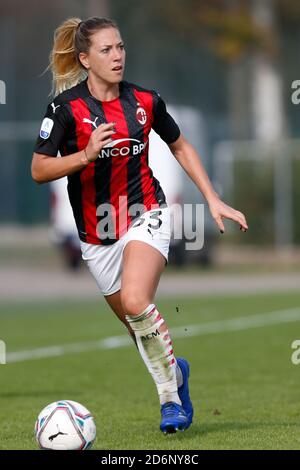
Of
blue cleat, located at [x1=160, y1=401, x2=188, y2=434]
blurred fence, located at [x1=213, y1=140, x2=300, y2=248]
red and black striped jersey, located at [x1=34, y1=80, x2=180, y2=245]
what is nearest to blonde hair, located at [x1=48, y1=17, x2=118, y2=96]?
red and black striped jersey, located at [x1=34, y1=80, x2=180, y2=245]

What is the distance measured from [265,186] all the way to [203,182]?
22.1 metres

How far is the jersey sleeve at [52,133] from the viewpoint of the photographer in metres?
7.30

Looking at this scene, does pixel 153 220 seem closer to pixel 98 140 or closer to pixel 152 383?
pixel 98 140

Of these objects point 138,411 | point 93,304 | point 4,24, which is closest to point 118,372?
point 138,411

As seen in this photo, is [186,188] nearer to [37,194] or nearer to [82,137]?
[37,194]

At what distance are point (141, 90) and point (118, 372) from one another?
14.0 feet

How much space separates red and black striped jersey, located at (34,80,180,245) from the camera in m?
7.37

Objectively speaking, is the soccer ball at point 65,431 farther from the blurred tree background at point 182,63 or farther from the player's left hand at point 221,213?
the blurred tree background at point 182,63

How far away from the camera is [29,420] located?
27.2 ft

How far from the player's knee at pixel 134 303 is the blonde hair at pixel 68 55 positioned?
1387mm

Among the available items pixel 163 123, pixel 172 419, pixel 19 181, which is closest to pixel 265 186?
pixel 19 181

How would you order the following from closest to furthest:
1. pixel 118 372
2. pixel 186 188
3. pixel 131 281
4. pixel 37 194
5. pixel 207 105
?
1. pixel 131 281
2. pixel 118 372
3. pixel 186 188
4. pixel 37 194
5. pixel 207 105

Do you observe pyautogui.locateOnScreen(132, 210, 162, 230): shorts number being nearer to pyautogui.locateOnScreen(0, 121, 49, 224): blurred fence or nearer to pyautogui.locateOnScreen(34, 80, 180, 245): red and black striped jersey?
pyautogui.locateOnScreen(34, 80, 180, 245): red and black striped jersey

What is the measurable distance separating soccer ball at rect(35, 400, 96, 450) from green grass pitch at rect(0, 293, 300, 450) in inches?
8.5
